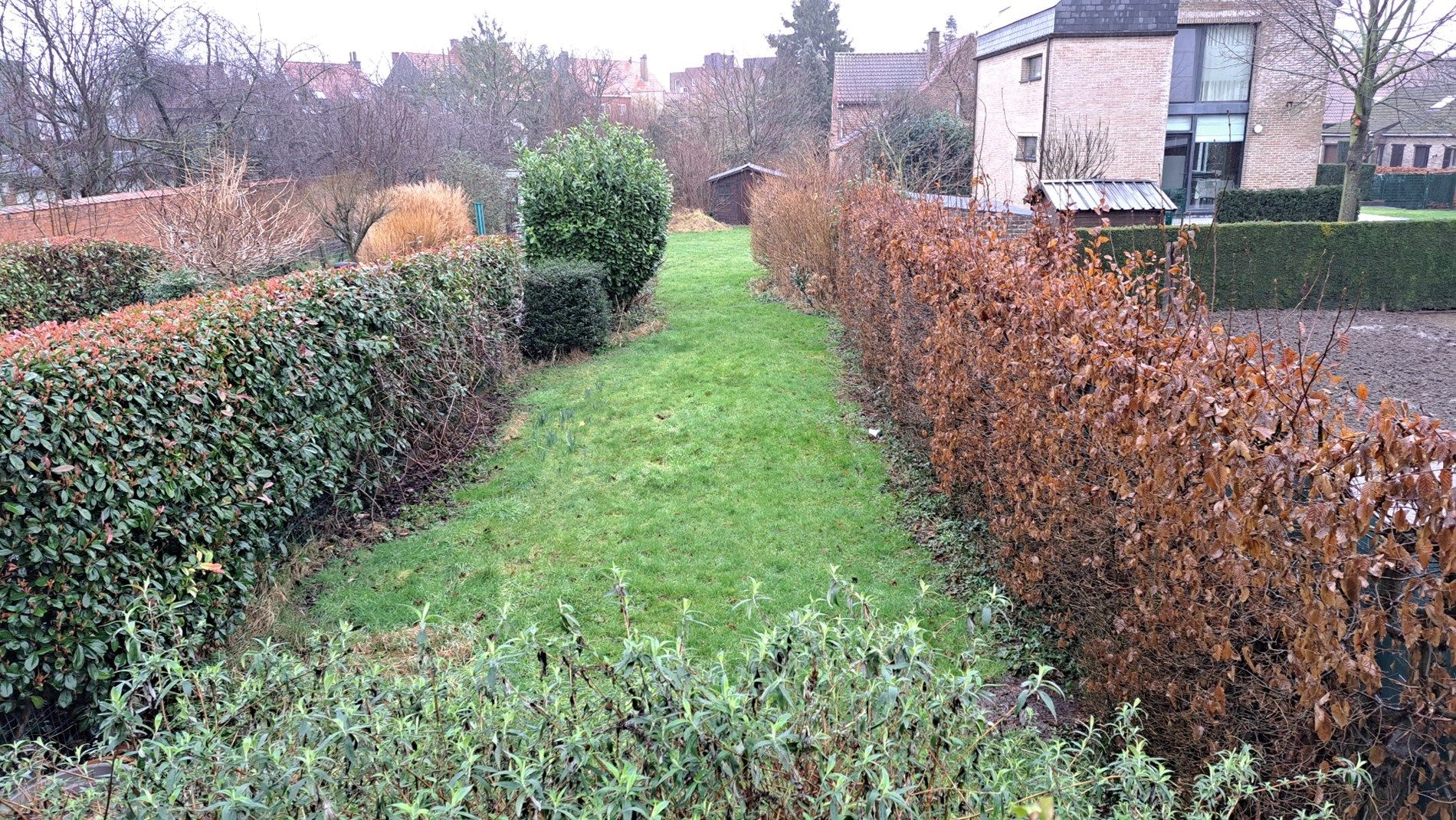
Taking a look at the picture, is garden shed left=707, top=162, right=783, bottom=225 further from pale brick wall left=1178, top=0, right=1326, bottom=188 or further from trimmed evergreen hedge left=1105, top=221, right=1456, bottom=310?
trimmed evergreen hedge left=1105, top=221, right=1456, bottom=310

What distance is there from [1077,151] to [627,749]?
2023cm

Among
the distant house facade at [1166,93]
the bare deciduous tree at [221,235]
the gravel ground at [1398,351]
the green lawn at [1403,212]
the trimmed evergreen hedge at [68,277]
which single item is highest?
the distant house facade at [1166,93]

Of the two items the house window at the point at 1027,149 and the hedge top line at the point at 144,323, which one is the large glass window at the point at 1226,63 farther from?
the hedge top line at the point at 144,323

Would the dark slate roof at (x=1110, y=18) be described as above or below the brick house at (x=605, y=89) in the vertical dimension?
below

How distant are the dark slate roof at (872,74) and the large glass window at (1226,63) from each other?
1559 centimetres

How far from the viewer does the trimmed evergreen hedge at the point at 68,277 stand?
35.0 feet

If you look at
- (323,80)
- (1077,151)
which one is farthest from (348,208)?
(323,80)

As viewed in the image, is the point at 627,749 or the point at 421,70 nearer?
the point at 627,749

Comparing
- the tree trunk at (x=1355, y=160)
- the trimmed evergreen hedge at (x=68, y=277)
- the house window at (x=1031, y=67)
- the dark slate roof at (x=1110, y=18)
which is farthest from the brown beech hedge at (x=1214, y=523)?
the house window at (x=1031, y=67)

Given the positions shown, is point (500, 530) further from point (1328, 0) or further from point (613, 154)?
point (1328, 0)

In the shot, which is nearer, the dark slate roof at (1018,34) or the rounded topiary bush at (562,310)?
the rounded topiary bush at (562,310)

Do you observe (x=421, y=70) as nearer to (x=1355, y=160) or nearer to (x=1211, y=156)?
(x=1211, y=156)

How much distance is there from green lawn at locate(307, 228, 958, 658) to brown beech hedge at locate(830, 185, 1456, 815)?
4.44 feet

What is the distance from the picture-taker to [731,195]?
30.5 metres
